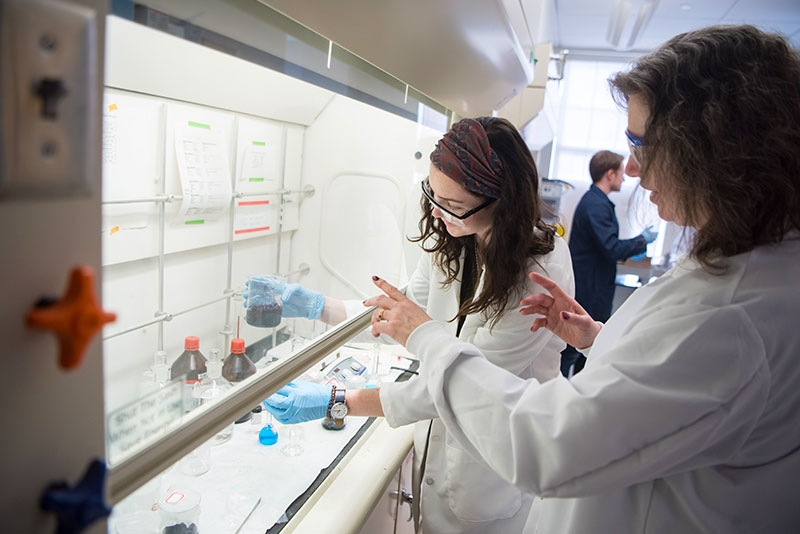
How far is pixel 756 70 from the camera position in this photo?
0.71m

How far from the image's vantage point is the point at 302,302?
1.58 meters

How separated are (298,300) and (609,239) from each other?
8.32ft

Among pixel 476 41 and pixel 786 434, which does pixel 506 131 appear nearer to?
pixel 476 41

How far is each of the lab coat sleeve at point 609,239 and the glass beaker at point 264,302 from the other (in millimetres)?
2510

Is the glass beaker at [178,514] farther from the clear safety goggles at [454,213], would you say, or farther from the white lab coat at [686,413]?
the clear safety goggles at [454,213]

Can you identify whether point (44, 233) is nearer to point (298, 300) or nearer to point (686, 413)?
point (686, 413)

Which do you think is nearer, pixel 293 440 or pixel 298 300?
pixel 293 440

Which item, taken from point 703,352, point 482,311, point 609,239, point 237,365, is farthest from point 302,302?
point 609,239

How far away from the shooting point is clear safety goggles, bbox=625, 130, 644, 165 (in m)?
0.86

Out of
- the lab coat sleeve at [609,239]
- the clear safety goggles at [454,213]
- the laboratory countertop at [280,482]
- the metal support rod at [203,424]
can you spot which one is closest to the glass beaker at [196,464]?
the laboratory countertop at [280,482]

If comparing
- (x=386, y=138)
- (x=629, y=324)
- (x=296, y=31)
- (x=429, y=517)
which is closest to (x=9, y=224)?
(x=296, y=31)

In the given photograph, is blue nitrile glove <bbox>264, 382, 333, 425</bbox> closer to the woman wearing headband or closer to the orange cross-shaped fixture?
the woman wearing headband

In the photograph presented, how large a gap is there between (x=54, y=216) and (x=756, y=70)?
2.85ft

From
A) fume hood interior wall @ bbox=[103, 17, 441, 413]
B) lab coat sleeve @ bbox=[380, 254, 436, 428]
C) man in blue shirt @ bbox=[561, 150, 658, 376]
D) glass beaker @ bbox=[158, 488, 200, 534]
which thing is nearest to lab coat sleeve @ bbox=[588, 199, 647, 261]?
man in blue shirt @ bbox=[561, 150, 658, 376]
